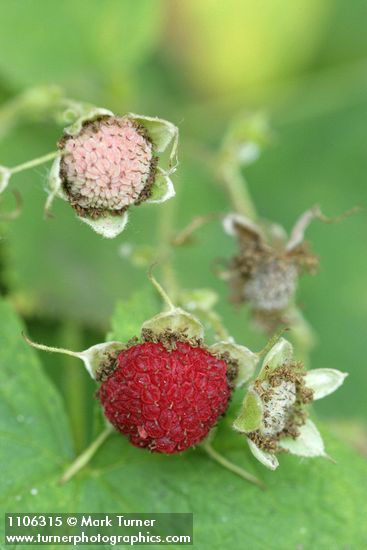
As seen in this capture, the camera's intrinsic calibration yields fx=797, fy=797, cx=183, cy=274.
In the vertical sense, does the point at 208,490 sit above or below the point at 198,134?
below

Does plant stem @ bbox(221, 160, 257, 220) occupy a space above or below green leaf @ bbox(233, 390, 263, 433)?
above

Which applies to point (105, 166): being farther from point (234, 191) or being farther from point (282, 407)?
point (234, 191)

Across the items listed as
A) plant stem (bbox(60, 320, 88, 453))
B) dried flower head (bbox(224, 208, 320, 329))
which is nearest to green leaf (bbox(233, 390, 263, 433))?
dried flower head (bbox(224, 208, 320, 329))

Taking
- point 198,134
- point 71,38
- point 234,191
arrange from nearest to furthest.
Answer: point 234,191 → point 71,38 → point 198,134

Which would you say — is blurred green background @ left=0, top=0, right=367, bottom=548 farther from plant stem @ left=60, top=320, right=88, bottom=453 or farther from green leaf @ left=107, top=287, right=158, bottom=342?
green leaf @ left=107, top=287, right=158, bottom=342

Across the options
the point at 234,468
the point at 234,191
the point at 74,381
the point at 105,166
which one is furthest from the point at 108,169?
the point at 74,381

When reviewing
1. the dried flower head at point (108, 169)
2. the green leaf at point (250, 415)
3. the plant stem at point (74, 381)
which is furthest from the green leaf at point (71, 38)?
the green leaf at point (250, 415)

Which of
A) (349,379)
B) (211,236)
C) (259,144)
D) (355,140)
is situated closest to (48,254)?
(211,236)

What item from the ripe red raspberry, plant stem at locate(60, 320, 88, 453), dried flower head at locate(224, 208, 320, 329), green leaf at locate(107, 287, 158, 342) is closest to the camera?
the ripe red raspberry

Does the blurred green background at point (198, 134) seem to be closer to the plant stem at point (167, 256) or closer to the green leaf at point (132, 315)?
the plant stem at point (167, 256)
